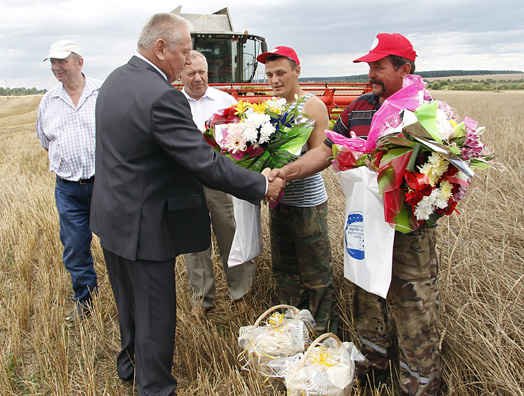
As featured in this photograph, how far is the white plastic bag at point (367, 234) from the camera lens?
1969 millimetres

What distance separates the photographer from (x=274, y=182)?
258 centimetres

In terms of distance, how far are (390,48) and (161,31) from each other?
121 cm

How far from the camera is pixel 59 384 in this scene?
8.29 ft

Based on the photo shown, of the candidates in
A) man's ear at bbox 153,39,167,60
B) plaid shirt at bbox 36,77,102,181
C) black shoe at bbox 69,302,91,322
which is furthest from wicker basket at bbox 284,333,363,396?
plaid shirt at bbox 36,77,102,181

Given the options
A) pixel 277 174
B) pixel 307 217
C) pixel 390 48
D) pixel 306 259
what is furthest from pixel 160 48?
pixel 306 259

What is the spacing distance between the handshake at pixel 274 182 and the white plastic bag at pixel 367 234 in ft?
Answer: 1.72

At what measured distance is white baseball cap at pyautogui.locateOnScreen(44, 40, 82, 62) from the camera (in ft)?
10.8

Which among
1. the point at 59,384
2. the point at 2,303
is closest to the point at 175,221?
the point at 59,384

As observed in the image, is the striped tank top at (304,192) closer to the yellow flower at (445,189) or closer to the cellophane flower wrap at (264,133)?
the cellophane flower wrap at (264,133)

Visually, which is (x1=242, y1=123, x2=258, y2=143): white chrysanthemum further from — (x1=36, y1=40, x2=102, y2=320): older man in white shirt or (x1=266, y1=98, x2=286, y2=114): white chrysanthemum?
(x1=36, y1=40, x2=102, y2=320): older man in white shirt

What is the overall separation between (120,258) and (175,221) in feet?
1.36

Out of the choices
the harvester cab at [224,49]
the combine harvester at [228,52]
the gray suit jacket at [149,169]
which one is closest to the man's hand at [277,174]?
the gray suit jacket at [149,169]

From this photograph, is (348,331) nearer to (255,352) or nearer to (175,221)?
(255,352)

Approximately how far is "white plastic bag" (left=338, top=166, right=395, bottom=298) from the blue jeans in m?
2.43
